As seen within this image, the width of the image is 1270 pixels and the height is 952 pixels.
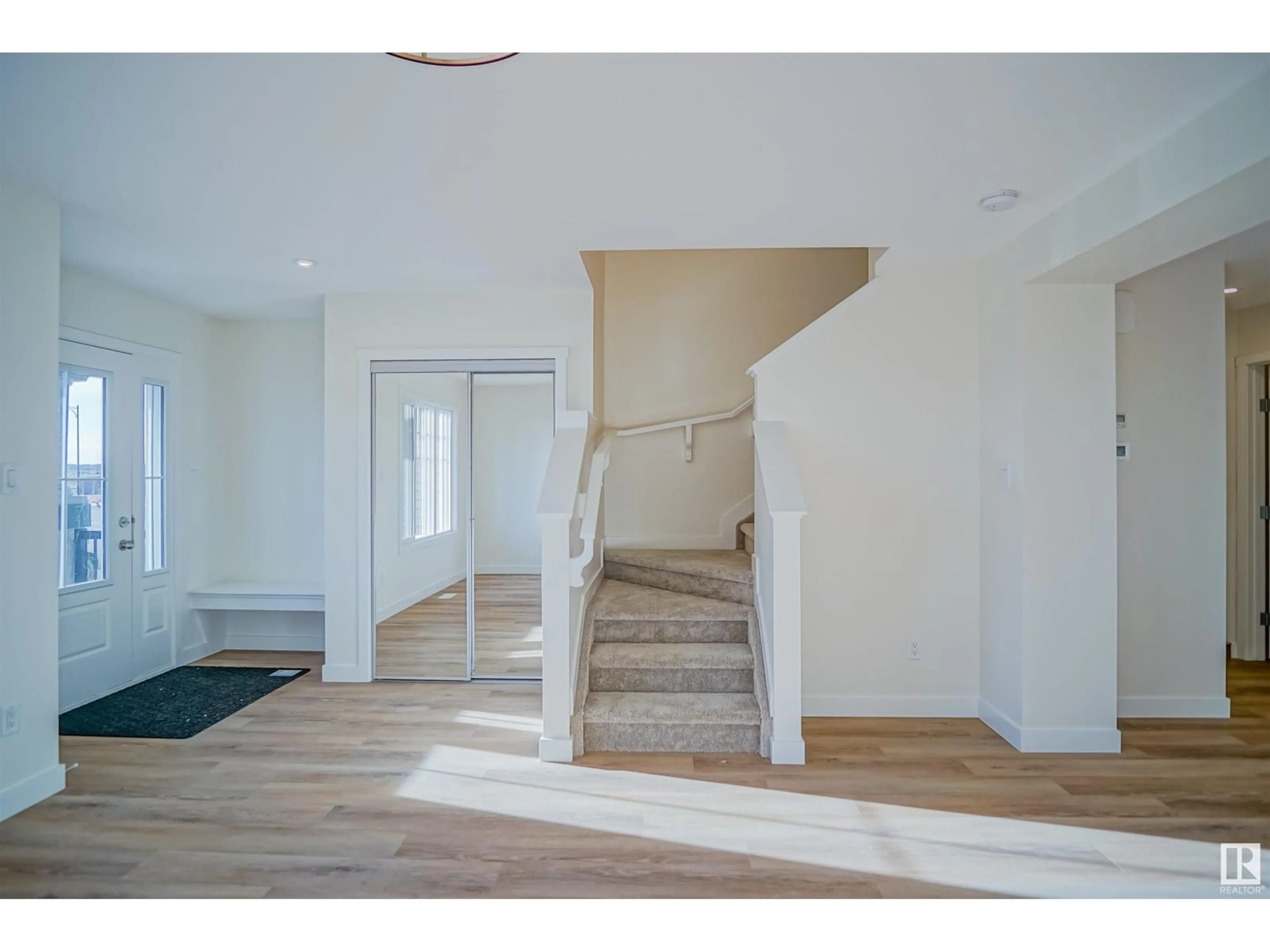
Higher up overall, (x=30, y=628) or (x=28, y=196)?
(x=28, y=196)

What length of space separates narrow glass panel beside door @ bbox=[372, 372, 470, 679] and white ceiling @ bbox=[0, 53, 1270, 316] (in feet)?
3.66

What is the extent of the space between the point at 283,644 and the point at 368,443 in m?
1.88

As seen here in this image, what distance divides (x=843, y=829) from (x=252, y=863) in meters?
2.02

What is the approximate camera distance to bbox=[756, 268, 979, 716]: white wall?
3.93 metres

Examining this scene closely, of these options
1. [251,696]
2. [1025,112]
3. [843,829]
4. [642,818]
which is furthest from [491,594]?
[1025,112]

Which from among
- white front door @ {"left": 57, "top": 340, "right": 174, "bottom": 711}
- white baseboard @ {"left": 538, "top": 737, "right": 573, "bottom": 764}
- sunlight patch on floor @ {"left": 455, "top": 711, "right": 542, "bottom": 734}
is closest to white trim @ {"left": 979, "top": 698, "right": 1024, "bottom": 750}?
white baseboard @ {"left": 538, "top": 737, "right": 573, "bottom": 764}

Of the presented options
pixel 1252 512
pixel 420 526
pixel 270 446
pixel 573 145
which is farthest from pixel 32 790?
pixel 1252 512

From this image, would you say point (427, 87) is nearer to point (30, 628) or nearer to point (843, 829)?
point (30, 628)

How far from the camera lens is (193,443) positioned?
520cm

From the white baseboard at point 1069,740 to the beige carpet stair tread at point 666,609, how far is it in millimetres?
1411

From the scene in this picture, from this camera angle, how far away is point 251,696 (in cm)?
427

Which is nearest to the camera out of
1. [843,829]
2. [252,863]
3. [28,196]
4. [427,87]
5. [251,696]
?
[427,87]

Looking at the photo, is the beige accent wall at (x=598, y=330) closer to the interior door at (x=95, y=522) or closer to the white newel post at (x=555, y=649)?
the white newel post at (x=555, y=649)

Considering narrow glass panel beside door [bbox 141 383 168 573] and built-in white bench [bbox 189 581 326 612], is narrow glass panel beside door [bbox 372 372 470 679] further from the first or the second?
narrow glass panel beside door [bbox 141 383 168 573]
